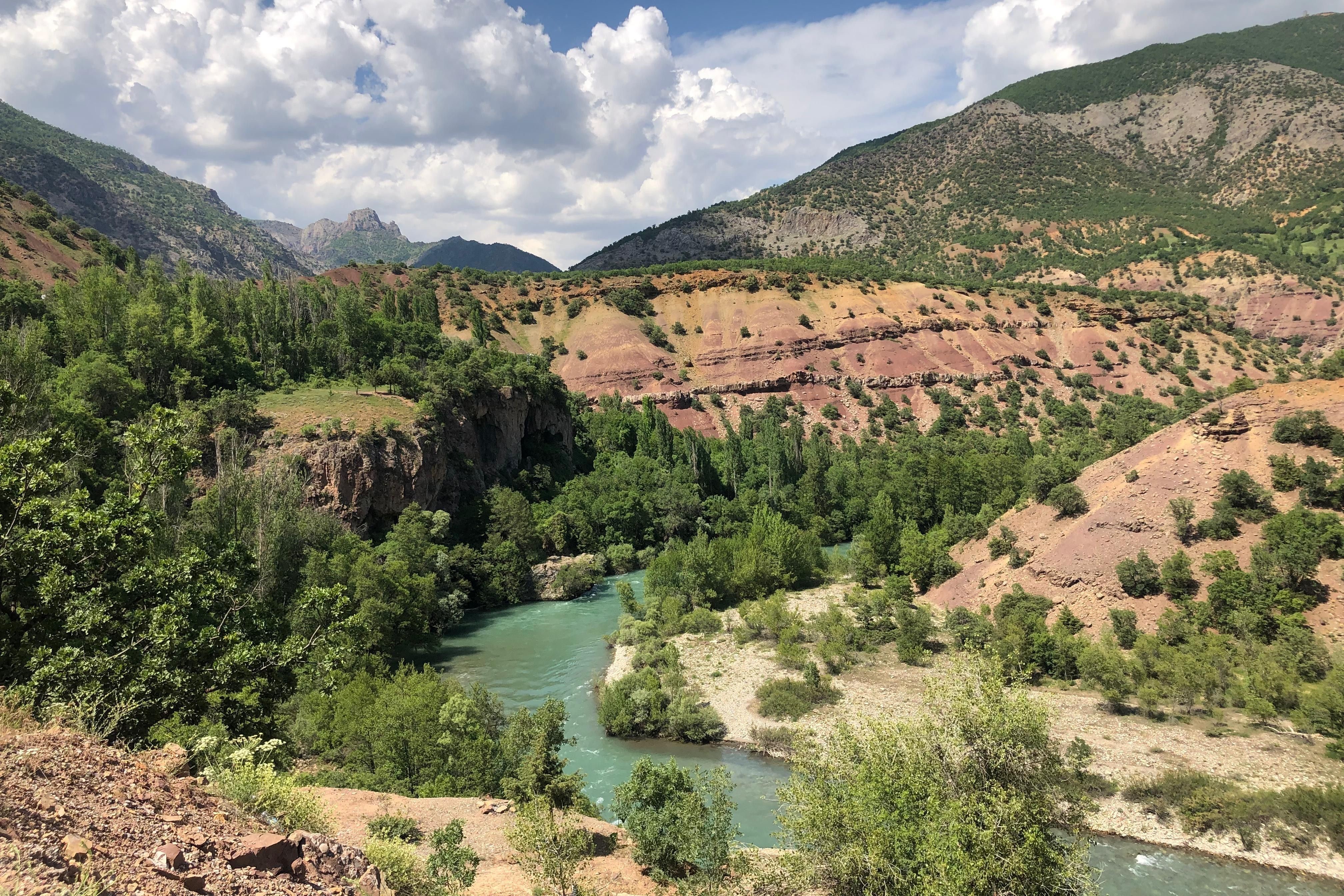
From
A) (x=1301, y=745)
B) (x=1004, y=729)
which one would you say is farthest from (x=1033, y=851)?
(x=1301, y=745)

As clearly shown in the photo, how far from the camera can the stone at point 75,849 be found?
606 cm

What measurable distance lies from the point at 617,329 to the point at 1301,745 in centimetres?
8843

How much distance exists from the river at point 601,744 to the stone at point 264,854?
588 inches

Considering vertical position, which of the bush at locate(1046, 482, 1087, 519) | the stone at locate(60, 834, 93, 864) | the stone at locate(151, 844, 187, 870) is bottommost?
the bush at locate(1046, 482, 1087, 519)

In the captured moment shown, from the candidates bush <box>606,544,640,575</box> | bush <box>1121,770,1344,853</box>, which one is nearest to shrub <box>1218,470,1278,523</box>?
bush <box>1121,770,1344,853</box>

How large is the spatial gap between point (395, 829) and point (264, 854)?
772 cm

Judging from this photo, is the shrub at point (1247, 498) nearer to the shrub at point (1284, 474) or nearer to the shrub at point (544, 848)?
the shrub at point (1284, 474)

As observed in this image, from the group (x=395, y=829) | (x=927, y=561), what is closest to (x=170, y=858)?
(x=395, y=829)

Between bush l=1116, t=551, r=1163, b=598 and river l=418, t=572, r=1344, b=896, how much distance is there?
15.9 meters

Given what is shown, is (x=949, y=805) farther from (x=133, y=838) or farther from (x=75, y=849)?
(x=75, y=849)

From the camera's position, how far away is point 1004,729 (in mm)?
12711

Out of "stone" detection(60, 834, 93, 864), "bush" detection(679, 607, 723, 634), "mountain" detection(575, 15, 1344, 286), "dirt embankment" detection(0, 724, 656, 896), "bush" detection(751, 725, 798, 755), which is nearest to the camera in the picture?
"dirt embankment" detection(0, 724, 656, 896)

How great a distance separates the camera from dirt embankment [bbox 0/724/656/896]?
235 inches

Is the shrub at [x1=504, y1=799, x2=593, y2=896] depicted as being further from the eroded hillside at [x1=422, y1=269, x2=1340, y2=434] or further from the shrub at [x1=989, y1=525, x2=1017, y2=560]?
the eroded hillside at [x1=422, y1=269, x2=1340, y2=434]
